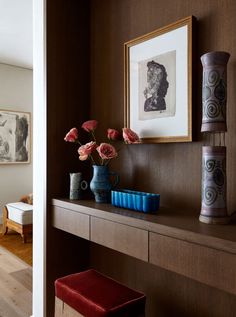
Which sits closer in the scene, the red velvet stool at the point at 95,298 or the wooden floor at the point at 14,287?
the red velvet stool at the point at 95,298

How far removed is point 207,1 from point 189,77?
14.2 inches

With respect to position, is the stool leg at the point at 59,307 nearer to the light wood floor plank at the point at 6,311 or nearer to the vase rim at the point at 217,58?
the light wood floor plank at the point at 6,311

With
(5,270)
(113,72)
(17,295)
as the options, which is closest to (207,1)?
(113,72)

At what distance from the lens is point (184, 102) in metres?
1.48

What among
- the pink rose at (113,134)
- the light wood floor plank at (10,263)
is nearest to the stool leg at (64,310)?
the pink rose at (113,134)

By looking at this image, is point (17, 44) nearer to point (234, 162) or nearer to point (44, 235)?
A: point (44, 235)

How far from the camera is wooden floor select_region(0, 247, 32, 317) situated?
7.33 feet

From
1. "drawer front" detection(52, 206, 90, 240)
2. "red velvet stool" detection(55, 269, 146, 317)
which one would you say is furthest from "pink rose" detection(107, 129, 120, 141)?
"red velvet stool" detection(55, 269, 146, 317)

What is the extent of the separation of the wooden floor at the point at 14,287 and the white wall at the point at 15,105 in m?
1.66

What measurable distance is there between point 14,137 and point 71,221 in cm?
360

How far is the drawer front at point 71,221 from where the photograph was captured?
163cm

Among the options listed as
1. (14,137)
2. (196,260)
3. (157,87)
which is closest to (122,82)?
(157,87)

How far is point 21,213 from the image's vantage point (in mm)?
3828

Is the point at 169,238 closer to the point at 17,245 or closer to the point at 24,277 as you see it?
the point at 24,277
